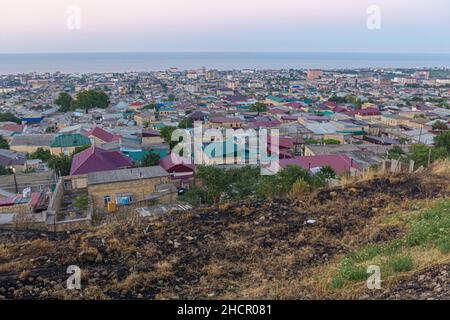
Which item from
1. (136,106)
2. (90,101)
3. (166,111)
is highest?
(90,101)

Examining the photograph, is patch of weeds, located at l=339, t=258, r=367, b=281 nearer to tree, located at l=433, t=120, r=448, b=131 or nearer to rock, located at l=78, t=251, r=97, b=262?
rock, located at l=78, t=251, r=97, b=262

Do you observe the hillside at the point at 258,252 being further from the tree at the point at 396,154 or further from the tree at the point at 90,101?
the tree at the point at 90,101

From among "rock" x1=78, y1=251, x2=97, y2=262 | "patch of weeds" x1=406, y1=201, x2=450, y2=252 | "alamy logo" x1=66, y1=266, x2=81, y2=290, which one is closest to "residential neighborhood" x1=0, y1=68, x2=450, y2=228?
"patch of weeds" x1=406, y1=201, x2=450, y2=252

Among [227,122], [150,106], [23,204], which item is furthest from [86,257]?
[150,106]

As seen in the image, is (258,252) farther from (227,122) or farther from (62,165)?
(227,122)
